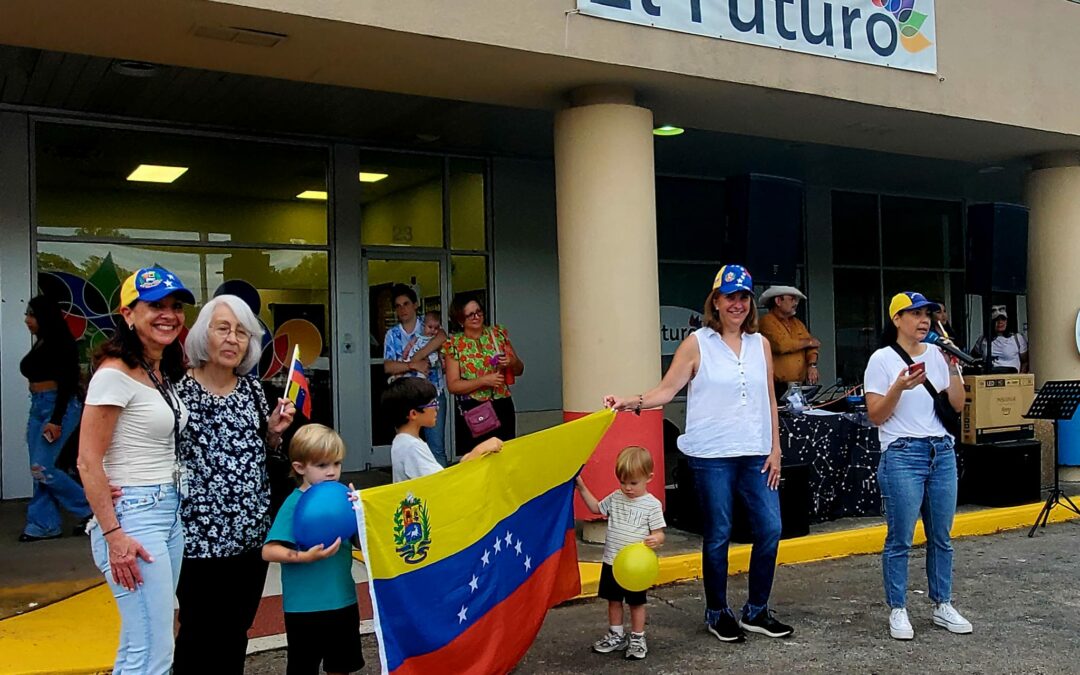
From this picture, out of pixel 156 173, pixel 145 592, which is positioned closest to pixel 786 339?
pixel 145 592

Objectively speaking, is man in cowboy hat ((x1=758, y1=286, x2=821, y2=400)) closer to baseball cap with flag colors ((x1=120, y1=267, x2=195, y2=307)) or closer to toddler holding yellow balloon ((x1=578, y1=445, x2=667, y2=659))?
toddler holding yellow balloon ((x1=578, y1=445, x2=667, y2=659))

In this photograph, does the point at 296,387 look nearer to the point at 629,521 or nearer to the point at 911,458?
the point at 629,521

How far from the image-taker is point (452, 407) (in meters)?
11.4

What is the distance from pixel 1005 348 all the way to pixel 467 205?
794 cm

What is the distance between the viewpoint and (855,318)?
49.3ft

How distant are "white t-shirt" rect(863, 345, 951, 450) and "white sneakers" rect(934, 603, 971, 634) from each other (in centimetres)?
100

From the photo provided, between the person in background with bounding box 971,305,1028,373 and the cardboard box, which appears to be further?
the person in background with bounding box 971,305,1028,373

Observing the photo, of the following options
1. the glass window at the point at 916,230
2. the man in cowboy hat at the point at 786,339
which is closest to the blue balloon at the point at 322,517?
the man in cowboy hat at the point at 786,339

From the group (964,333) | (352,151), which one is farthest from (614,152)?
(964,333)

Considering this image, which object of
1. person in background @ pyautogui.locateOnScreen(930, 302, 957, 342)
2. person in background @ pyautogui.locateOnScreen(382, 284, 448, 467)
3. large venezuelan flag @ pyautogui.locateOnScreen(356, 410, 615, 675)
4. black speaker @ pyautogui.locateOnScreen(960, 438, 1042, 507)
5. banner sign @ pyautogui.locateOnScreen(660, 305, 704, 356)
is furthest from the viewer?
banner sign @ pyautogui.locateOnScreen(660, 305, 704, 356)

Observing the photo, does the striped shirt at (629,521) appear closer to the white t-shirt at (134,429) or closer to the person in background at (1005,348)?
the white t-shirt at (134,429)

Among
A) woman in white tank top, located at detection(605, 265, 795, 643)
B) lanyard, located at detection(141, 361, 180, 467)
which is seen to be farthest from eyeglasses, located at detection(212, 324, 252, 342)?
woman in white tank top, located at detection(605, 265, 795, 643)

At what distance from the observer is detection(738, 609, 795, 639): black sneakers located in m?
5.33

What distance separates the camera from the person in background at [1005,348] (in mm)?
13516
